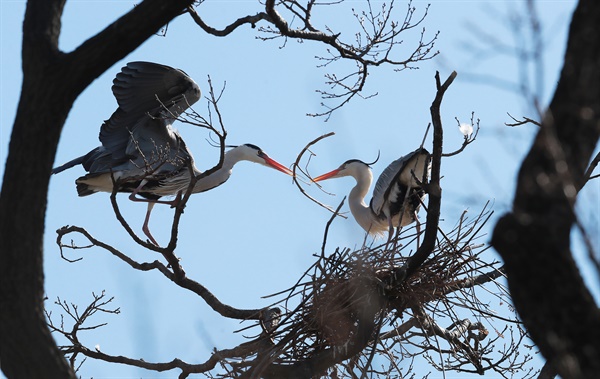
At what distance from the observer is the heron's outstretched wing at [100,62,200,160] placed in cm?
886

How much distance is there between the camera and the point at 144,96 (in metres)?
9.02

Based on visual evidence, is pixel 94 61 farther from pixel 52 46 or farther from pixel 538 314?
pixel 538 314

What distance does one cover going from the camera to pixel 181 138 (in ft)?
31.6

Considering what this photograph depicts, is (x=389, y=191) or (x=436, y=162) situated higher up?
(x=389, y=191)

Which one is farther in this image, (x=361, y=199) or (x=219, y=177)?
(x=219, y=177)

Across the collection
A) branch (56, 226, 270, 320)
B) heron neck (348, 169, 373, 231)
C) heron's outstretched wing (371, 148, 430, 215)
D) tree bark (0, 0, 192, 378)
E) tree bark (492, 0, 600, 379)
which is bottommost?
tree bark (492, 0, 600, 379)

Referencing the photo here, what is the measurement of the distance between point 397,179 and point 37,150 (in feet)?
16.4

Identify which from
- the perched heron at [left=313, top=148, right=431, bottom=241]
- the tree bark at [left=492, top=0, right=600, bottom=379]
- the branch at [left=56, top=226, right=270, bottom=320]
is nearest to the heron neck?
the perched heron at [left=313, top=148, right=431, bottom=241]

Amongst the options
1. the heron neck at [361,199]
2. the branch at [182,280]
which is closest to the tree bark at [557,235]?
the branch at [182,280]

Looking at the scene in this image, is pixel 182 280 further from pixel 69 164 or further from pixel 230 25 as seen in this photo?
pixel 69 164

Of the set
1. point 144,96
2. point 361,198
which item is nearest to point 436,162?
point 144,96

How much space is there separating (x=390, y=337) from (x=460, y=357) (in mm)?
451

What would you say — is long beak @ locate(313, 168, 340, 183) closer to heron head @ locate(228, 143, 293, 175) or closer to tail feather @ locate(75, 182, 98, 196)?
heron head @ locate(228, 143, 293, 175)

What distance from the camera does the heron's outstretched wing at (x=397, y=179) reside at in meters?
7.91
